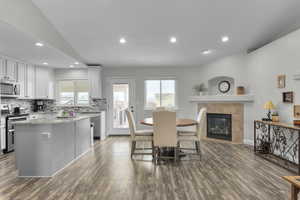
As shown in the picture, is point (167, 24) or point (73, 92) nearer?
point (167, 24)

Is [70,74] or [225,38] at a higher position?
[225,38]

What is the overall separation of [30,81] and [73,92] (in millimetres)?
1364

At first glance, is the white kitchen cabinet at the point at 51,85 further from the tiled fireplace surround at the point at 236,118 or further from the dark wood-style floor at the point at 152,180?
the tiled fireplace surround at the point at 236,118

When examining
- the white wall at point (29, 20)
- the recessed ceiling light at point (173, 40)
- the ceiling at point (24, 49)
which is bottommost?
the ceiling at point (24, 49)

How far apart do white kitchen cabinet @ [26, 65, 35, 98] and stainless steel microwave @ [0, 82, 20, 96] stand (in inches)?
17.2

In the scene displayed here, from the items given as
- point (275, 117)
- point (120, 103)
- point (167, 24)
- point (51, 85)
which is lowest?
point (275, 117)

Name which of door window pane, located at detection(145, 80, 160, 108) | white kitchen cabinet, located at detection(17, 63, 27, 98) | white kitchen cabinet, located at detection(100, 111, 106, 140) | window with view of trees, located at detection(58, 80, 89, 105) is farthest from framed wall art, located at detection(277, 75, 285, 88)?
white kitchen cabinet, located at detection(17, 63, 27, 98)

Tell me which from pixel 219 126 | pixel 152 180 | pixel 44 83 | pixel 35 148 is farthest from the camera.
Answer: pixel 44 83

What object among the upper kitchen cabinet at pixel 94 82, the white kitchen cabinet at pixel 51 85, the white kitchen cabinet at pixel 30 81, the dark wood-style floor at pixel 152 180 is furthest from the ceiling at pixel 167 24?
the dark wood-style floor at pixel 152 180

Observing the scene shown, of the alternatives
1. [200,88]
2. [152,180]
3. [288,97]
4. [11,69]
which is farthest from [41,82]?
[288,97]

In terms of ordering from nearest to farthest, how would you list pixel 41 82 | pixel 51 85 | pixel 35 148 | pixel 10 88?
pixel 35 148 < pixel 10 88 < pixel 41 82 < pixel 51 85

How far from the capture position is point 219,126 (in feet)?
17.7

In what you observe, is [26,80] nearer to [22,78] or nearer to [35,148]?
[22,78]

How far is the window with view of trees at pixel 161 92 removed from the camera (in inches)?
251
